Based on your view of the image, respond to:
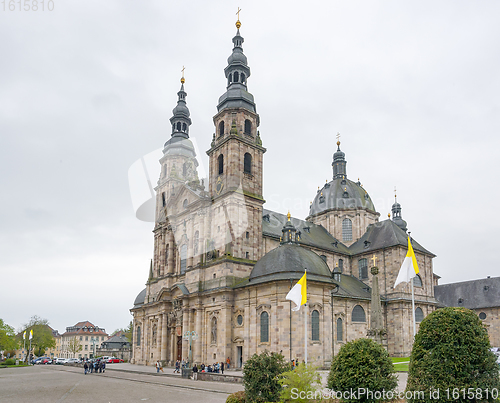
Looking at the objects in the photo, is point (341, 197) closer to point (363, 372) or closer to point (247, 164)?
point (247, 164)

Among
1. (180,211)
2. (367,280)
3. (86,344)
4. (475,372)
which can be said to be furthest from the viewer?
(86,344)

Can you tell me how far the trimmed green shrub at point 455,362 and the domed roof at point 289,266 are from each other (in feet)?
83.6

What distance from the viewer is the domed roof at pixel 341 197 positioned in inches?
2495

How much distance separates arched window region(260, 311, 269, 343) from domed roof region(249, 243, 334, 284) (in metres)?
2.91

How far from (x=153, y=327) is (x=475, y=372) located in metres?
46.7

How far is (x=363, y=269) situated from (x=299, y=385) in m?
46.1

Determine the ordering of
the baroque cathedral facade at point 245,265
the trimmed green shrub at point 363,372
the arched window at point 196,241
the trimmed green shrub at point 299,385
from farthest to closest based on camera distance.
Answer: the arched window at point 196,241
the baroque cathedral facade at point 245,265
the trimmed green shrub at point 299,385
the trimmed green shrub at point 363,372

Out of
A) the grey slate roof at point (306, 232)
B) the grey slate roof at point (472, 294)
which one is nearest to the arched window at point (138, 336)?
the grey slate roof at point (306, 232)

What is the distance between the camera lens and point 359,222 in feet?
203

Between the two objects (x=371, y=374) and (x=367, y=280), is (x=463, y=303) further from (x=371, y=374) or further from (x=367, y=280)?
(x=371, y=374)

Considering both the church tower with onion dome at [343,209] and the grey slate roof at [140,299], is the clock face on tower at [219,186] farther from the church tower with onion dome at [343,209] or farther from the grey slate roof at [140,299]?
the church tower with onion dome at [343,209]

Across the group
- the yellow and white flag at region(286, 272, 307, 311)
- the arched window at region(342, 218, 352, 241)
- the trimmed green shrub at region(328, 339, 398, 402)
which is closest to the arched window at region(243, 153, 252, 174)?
the arched window at region(342, 218, 352, 241)

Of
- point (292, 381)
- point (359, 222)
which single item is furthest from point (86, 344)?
point (292, 381)

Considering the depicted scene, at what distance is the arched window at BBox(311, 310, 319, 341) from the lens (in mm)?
36987
